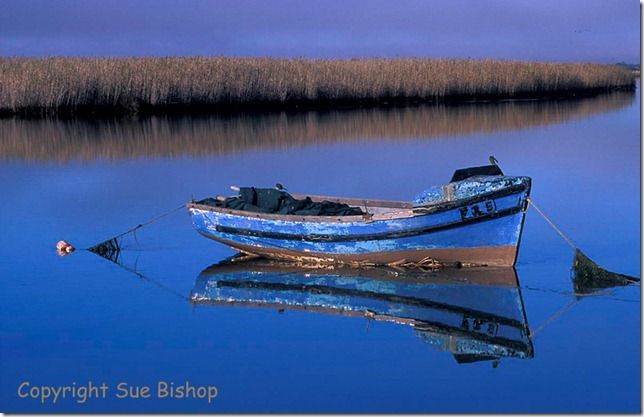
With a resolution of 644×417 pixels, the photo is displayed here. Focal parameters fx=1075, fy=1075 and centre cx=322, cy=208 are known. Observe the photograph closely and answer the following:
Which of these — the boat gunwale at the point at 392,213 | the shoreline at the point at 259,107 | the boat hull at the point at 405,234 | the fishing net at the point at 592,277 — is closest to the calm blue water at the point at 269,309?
the fishing net at the point at 592,277

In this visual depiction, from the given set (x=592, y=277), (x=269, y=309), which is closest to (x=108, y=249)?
(x=269, y=309)

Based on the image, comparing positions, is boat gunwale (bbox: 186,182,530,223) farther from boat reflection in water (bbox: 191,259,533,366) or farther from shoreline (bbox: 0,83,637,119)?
shoreline (bbox: 0,83,637,119)

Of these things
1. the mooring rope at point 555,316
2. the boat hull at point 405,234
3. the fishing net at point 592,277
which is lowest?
the mooring rope at point 555,316

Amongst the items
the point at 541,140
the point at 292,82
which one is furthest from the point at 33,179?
the point at 292,82

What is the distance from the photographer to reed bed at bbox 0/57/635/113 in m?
25.5

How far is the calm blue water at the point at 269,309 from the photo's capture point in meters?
6.23

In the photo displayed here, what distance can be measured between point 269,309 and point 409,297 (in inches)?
42.3

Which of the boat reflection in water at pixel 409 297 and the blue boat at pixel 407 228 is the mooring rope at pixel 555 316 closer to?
the boat reflection in water at pixel 409 297

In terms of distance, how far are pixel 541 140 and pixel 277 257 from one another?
11473 millimetres

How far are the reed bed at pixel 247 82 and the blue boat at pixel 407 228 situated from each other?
16.8 m

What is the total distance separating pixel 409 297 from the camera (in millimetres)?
8203

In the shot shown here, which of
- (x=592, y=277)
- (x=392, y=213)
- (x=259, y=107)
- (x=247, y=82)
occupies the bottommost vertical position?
(x=259, y=107)

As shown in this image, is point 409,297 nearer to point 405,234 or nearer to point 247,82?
point 405,234

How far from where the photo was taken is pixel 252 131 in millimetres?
22312
